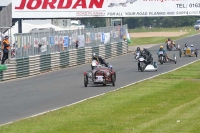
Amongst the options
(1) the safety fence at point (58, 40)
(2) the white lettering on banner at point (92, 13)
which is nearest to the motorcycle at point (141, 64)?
(1) the safety fence at point (58, 40)

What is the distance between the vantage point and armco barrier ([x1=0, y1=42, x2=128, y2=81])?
30.2 meters

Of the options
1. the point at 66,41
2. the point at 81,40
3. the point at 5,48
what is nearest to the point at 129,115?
the point at 5,48

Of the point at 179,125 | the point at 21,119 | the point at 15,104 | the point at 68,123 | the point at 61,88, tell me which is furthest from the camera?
the point at 61,88

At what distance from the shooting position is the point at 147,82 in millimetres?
25188

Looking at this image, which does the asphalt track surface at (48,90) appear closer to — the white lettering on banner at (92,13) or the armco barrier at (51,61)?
the armco barrier at (51,61)

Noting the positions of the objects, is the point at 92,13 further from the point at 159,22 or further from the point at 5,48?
the point at 159,22

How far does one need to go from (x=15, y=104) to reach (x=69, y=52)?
63.4 feet

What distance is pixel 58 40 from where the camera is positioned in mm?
37312

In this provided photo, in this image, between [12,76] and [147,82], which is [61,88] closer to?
[147,82]

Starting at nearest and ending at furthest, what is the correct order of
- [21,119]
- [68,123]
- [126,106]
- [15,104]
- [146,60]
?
1. [68,123]
2. [21,119]
3. [126,106]
4. [15,104]
5. [146,60]

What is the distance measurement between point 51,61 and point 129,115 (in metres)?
20.4

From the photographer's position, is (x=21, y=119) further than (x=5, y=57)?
No

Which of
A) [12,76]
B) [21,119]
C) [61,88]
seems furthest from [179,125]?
[12,76]

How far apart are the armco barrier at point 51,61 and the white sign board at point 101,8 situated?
5607 mm
